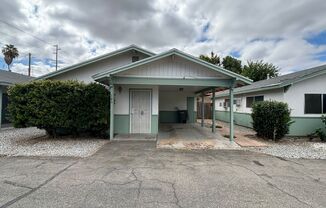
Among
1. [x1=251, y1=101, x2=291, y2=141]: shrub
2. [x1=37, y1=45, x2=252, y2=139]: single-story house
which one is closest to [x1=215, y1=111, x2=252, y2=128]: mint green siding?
→ [x1=251, y1=101, x2=291, y2=141]: shrub

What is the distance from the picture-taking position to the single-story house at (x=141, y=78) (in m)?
9.04

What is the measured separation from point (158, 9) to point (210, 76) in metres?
5.59

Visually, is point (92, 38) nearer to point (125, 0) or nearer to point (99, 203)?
point (125, 0)

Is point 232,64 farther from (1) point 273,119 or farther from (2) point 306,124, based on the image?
(1) point 273,119

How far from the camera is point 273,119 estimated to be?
9555 millimetres

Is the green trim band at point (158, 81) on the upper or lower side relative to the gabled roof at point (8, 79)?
lower

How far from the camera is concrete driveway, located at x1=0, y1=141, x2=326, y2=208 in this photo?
359 cm

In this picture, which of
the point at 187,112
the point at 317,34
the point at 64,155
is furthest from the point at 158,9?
the point at 317,34

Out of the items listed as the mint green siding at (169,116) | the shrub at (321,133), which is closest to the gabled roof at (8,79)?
the mint green siding at (169,116)

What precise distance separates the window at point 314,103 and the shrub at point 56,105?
34.8ft

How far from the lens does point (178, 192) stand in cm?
398

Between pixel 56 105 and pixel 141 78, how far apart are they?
150 inches

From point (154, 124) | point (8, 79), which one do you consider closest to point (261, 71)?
point (154, 124)

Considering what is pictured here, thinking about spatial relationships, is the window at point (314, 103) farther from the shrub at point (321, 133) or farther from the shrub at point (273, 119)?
the shrub at point (273, 119)
